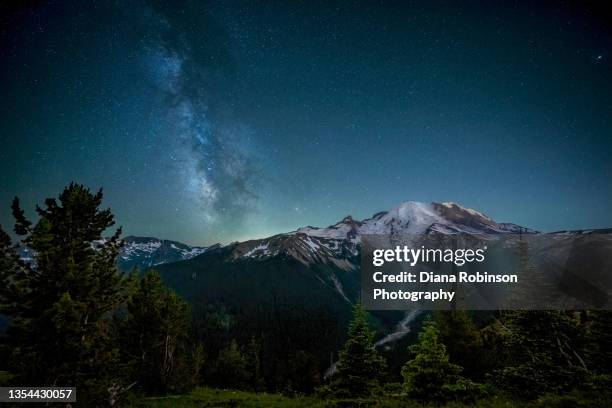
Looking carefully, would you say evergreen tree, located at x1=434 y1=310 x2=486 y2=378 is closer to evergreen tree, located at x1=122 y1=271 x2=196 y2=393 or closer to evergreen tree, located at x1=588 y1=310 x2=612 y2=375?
evergreen tree, located at x1=588 y1=310 x2=612 y2=375

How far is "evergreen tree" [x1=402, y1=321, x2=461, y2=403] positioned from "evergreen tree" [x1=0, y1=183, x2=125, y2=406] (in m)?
15.1

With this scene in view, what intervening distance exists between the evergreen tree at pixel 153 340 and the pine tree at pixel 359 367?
1659 centimetres

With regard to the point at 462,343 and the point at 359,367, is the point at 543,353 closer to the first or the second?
the point at 359,367

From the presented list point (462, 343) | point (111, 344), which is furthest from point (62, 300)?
point (462, 343)

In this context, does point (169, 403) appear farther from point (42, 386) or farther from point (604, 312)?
point (604, 312)

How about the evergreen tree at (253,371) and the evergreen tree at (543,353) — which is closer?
the evergreen tree at (543,353)

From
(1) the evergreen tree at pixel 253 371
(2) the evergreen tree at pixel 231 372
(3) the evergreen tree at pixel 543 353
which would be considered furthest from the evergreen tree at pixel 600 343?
(1) the evergreen tree at pixel 253 371

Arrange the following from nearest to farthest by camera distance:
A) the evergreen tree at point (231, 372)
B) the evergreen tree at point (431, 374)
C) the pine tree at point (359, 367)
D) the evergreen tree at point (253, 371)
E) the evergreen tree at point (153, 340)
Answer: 1. the evergreen tree at point (431, 374)
2. the pine tree at point (359, 367)
3. the evergreen tree at point (153, 340)
4. the evergreen tree at point (231, 372)
5. the evergreen tree at point (253, 371)

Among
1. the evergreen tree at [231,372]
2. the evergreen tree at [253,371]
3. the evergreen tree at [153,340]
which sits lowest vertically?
the evergreen tree at [253,371]

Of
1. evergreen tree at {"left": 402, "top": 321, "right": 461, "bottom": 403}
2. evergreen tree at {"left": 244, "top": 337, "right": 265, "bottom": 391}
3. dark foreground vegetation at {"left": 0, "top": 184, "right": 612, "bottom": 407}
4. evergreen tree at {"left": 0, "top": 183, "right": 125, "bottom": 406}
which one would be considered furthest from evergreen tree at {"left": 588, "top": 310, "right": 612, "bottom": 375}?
evergreen tree at {"left": 244, "top": 337, "right": 265, "bottom": 391}

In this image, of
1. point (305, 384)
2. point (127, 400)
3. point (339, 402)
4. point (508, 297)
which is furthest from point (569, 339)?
point (305, 384)

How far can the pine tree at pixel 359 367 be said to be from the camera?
68.3 ft

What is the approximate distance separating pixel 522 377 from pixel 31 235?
23.1 m

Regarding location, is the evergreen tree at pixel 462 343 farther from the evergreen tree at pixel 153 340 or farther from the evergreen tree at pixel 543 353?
the evergreen tree at pixel 153 340
